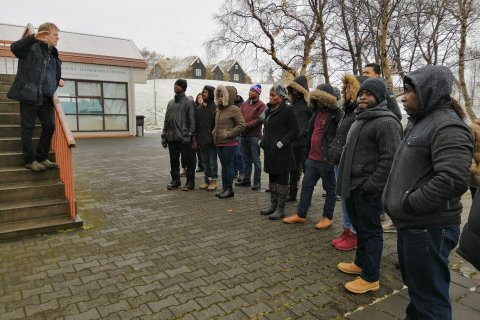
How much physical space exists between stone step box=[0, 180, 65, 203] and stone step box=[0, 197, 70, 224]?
0.07 metres

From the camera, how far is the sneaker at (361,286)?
3.20 meters

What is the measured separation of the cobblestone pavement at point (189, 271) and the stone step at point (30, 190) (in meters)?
0.56

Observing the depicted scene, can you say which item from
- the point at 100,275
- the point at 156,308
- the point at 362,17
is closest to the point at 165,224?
the point at 100,275

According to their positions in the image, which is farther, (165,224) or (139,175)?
(139,175)

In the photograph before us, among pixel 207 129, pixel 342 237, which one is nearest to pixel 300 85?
pixel 207 129

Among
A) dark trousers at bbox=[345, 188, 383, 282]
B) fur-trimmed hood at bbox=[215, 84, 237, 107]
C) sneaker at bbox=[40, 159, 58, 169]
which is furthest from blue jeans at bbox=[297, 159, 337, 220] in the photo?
sneaker at bbox=[40, 159, 58, 169]

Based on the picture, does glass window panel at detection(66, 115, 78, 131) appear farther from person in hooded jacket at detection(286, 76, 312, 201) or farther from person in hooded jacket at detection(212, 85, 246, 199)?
person in hooded jacket at detection(286, 76, 312, 201)

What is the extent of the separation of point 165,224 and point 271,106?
224cm

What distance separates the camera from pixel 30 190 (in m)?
4.87

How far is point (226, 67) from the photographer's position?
64312 millimetres

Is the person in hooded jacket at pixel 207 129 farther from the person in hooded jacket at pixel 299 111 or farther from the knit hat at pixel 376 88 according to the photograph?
the knit hat at pixel 376 88

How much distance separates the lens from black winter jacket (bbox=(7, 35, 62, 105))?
4.85 m

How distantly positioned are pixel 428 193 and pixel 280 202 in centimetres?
326

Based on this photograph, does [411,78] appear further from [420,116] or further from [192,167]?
[192,167]
